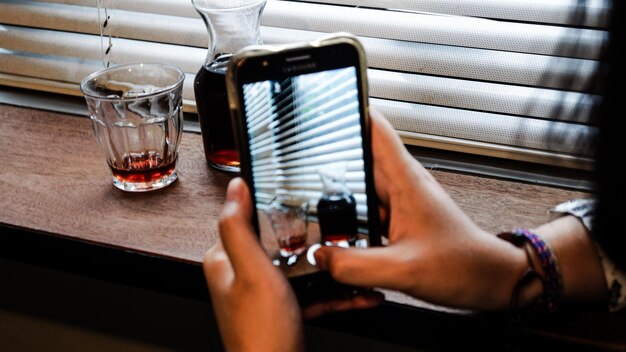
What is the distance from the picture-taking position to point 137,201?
1.00 metres

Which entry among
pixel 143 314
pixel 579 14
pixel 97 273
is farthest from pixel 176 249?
pixel 579 14

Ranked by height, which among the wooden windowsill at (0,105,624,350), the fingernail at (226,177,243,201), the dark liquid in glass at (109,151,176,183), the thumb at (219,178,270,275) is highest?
the fingernail at (226,177,243,201)

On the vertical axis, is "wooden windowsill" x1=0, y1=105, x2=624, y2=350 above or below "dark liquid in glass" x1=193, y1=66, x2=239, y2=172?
below

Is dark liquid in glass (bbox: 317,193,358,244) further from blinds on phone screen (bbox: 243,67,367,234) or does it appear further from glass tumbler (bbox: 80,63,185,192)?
glass tumbler (bbox: 80,63,185,192)

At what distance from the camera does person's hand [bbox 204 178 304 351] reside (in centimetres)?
74

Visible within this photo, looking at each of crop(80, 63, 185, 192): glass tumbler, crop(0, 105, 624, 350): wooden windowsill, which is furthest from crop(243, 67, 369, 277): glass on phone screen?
crop(80, 63, 185, 192): glass tumbler

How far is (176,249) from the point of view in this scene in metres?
0.90

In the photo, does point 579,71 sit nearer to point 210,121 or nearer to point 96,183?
point 210,121

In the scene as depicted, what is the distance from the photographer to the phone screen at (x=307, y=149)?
2.63 feet

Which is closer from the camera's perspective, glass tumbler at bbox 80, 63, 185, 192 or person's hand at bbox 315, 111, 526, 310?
person's hand at bbox 315, 111, 526, 310

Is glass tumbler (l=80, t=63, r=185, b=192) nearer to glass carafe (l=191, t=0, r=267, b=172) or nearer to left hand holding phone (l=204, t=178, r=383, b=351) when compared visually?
glass carafe (l=191, t=0, r=267, b=172)

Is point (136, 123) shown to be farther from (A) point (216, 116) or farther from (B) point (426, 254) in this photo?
(B) point (426, 254)

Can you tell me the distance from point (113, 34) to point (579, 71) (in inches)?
25.1

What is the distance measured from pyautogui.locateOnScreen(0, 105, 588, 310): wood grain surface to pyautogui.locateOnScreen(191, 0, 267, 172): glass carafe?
80 mm
